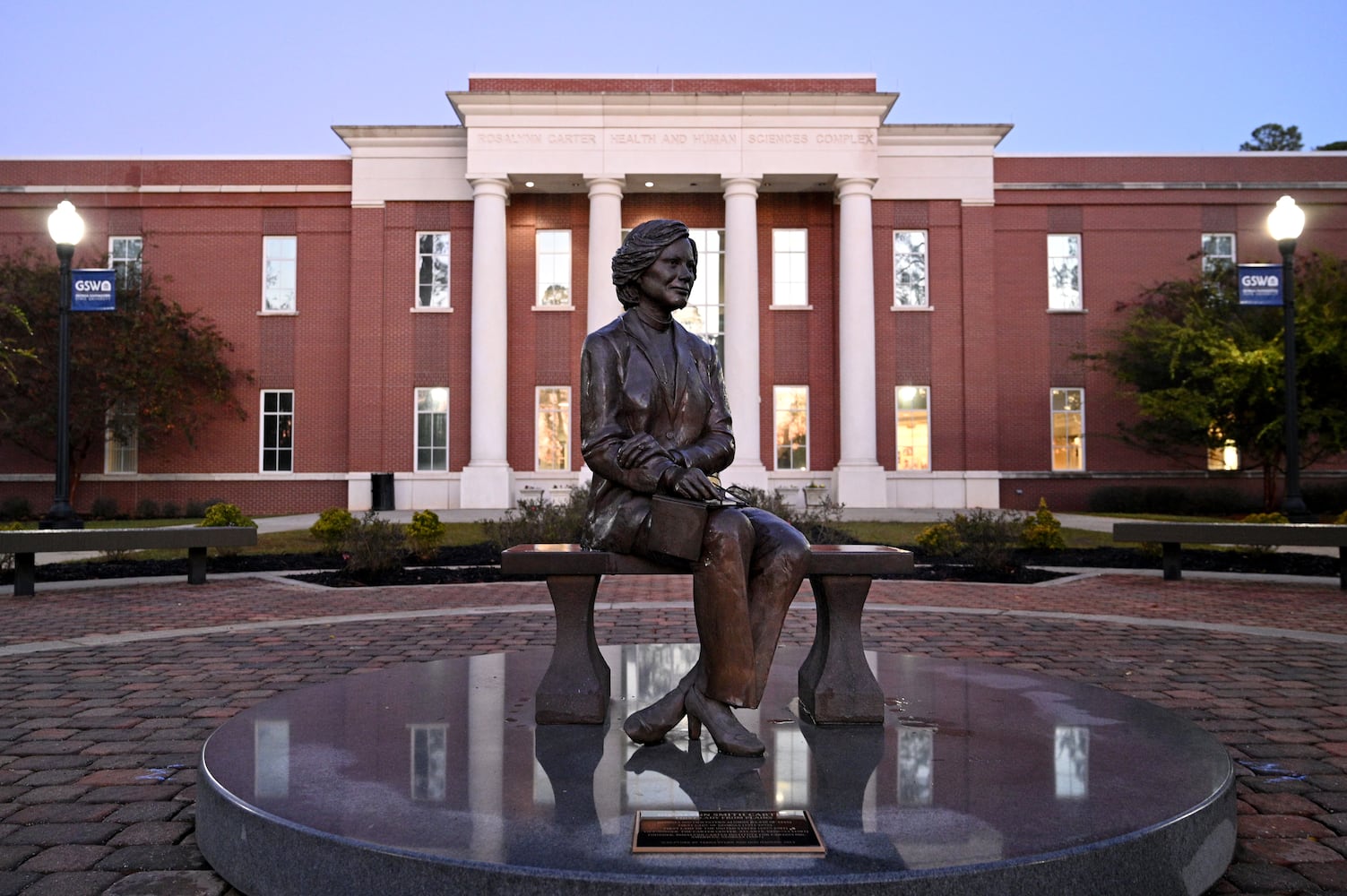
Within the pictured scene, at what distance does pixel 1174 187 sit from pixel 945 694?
30.9 metres

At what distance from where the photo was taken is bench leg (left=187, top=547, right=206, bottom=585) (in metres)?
11.9

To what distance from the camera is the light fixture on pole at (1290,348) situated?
13.9 meters

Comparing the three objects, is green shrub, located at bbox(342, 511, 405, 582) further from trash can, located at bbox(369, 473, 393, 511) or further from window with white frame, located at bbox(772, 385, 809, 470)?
window with white frame, located at bbox(772, 385, 809, 470)

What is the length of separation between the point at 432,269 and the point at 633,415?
27.5m

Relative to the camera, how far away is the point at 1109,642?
7.72 m

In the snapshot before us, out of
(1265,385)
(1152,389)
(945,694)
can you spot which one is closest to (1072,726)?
(945,694)

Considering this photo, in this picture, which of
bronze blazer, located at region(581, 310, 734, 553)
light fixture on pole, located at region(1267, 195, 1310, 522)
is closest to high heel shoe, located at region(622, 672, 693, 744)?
bronze blazer, located at region(581, 310, 734, 553)

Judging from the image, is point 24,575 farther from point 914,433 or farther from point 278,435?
point 914,433

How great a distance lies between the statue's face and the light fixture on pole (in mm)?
12737

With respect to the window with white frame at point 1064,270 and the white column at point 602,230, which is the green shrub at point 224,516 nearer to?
the white column at point 602,230

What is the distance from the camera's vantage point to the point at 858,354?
28.7 m

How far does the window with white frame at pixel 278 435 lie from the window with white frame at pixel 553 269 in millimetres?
8408

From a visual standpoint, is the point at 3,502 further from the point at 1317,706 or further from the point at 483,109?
the point at 1317,706

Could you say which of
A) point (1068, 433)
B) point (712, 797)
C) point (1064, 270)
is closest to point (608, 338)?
point (712, 797)
